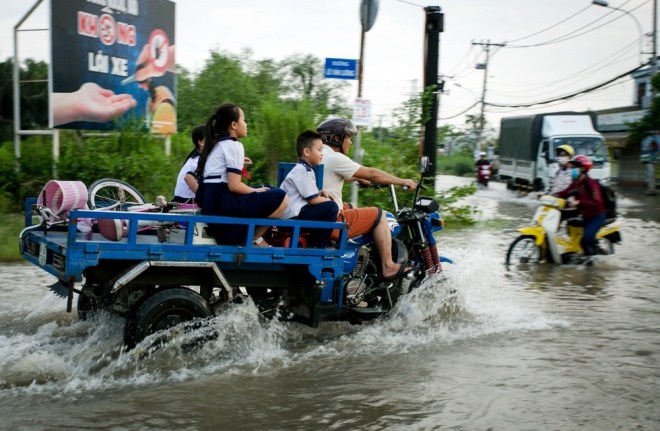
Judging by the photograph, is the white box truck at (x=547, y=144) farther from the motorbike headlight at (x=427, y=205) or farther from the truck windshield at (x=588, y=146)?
the motorbike headlight at (x=427, y=205)

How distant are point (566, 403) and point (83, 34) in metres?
11.7

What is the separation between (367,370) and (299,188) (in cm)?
151

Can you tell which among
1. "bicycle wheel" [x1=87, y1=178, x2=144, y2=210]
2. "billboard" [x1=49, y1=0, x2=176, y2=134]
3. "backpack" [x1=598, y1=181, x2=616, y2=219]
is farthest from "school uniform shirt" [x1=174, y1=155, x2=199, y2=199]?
"billboard" [x1=49, y1=0, x2=176, y2=134]

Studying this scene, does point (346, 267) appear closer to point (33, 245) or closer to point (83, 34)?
point (33, 245)

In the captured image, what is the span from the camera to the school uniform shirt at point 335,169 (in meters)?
6.90

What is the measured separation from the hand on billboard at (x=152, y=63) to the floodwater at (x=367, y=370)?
26.5ft

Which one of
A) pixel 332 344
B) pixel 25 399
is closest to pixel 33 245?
pixel 25 399

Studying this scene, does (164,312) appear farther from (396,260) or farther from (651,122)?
(651,122)

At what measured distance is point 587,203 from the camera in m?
11.6

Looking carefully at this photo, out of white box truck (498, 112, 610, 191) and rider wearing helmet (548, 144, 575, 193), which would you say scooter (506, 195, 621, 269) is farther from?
white box truck (498, 112, 610, 191)

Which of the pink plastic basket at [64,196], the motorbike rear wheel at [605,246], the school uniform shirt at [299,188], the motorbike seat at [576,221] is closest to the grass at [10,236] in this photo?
the pink plastic basket at [64,196]

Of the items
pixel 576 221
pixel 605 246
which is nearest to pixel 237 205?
pixel 576 221

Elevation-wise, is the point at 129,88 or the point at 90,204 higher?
the point at 129,88

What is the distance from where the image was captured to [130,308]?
6.00m
